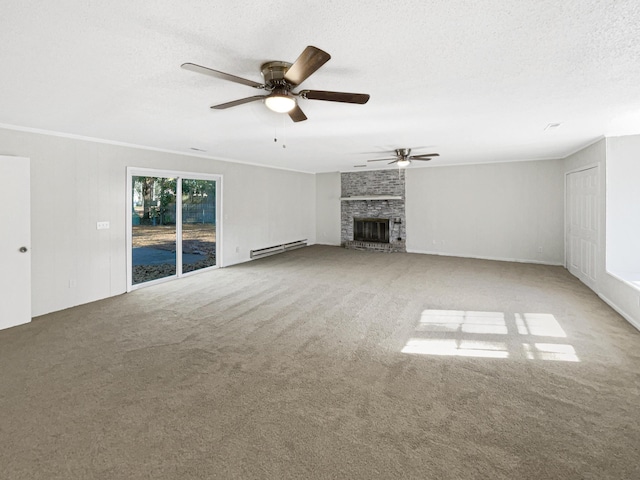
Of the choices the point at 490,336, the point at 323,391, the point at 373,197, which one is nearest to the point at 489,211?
the point at 373,197

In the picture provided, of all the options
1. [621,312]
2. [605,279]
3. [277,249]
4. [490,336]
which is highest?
[277,249]

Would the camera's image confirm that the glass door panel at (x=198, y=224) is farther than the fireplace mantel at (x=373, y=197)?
No

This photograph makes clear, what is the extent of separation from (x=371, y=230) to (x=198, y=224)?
5124mm

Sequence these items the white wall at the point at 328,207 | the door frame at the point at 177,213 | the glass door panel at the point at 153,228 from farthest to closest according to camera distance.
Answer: the white wall at the point at 328,207
the glass door panel at the point at 153,228
the door frame at the point at 177,213

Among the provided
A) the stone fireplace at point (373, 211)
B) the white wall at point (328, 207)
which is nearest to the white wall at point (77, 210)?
the white wall at point (328, 207)

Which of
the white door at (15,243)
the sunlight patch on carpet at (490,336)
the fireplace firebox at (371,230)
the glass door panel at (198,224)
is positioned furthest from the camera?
the fireplace firebox at (371,230)

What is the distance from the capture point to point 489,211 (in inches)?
322

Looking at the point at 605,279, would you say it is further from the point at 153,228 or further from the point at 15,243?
the point at 15,243

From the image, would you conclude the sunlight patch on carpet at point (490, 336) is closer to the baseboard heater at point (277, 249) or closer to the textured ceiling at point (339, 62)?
the textured ceiling at point (339, 62)

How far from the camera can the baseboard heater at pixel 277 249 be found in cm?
836

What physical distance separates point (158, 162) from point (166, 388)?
4.50 meters

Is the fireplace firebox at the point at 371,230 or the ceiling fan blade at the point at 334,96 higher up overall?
the ceiling fan blade at the point at 334,96

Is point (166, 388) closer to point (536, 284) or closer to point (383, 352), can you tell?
point (383, 352)

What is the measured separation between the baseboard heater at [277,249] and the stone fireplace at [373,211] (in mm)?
1340
